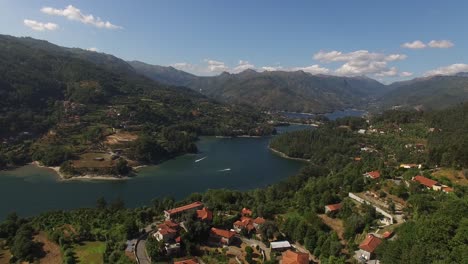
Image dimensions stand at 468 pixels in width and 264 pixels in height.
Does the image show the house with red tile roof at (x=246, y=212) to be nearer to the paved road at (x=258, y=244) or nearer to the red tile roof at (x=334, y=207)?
the paved road at (x=258, y=244)

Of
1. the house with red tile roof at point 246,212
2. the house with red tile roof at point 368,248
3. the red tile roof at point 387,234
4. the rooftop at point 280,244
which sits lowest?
the house with red tile roof at point 246,212

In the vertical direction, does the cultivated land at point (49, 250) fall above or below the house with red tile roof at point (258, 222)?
below

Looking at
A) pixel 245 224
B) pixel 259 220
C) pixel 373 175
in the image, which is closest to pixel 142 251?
pixel 245 224

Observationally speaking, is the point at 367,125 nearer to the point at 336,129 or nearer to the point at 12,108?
the point at 336,129

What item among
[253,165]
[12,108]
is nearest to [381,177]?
[253,165]

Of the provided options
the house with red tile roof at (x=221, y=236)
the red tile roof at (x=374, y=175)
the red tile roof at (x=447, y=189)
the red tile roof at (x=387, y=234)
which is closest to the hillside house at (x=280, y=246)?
the house with red tile roof at (x=221, y=236)

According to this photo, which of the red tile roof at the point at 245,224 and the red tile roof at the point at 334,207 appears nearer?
the red tile roof at the point at 245,224

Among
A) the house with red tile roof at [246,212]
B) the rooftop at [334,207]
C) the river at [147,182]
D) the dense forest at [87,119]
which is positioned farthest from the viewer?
the dense forest at [87,119]
